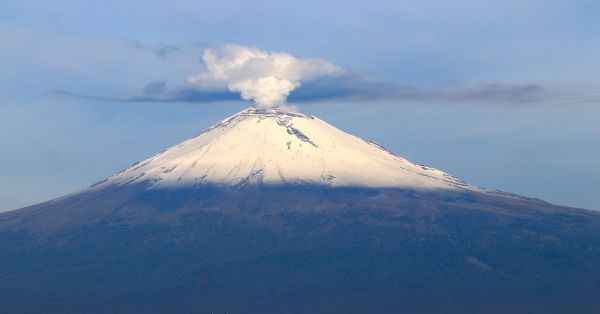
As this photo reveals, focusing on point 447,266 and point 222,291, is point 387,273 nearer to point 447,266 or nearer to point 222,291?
point 447,266

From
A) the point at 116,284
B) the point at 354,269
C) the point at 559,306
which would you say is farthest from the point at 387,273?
the point at 116,284

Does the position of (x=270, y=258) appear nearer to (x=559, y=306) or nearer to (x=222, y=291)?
(x=222, y=291)

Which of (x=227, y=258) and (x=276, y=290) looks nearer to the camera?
(x=276, y=290)

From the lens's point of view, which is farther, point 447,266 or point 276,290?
point 447,266

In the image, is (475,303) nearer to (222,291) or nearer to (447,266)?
(447,266)

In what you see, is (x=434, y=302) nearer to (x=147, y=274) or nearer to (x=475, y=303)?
(x=475, y=303)

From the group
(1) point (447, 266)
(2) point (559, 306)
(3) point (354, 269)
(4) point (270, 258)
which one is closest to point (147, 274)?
(4) point (270, 258)

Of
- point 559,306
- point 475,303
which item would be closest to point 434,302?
point 475,303
